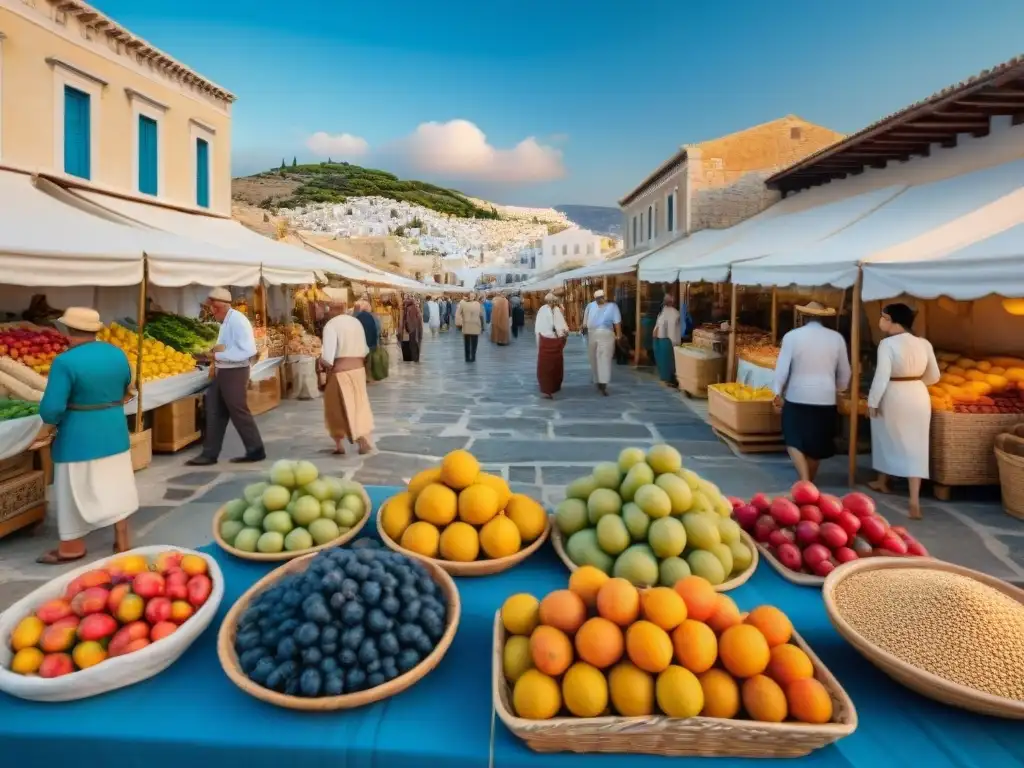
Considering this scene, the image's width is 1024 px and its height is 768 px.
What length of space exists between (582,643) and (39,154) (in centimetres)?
1284

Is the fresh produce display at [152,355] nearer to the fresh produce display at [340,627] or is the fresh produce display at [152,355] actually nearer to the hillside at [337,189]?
the fresh produce display at [340,627]

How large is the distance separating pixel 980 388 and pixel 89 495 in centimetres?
736

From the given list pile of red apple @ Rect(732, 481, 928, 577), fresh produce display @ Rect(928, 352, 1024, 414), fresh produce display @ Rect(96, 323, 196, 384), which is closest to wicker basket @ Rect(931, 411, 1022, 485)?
fresh produce display @ Rect(928, 352, 1024, 414)

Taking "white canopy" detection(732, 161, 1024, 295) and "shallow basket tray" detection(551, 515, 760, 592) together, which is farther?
"white canopy" detection(732, 161, 1024, 295)

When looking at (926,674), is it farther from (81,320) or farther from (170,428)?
(170,428)

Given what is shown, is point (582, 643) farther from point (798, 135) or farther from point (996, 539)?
point (798, 135)

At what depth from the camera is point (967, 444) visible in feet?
18.7

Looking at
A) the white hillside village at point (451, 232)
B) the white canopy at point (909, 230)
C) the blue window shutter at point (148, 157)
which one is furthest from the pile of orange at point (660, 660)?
the white hillside village at point (451, 232)

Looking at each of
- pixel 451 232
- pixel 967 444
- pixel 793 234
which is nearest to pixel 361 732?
pixel 967 444

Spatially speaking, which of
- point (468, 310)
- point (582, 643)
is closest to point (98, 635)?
point (582, 643)

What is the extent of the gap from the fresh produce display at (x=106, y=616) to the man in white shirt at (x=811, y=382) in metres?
4.99

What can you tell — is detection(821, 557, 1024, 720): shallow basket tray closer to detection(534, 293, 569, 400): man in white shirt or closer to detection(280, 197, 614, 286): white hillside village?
detection(534, 293, 569, 400): man in white shirt

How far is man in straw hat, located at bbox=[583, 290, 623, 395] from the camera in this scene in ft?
36.7

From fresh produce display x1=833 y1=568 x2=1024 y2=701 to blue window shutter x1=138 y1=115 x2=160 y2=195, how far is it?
15069 mm
